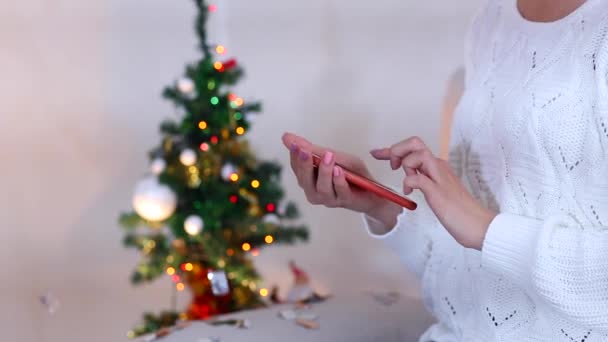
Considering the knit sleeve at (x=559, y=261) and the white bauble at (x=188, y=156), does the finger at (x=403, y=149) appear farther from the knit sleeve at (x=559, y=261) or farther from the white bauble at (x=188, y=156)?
the white bauble at (x=188, y=156)

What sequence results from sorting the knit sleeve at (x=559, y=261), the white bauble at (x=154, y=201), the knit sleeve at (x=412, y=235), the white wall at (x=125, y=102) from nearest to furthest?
the knit sleeve at (x=559, y=261), the knit sleeve at (x=412, y=235), the white bauble at (x=154, y=201), the white wall at (x=125, y=102)

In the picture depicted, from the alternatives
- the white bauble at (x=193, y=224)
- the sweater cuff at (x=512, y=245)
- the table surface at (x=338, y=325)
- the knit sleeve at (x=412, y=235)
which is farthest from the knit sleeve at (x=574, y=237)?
the white bauble at (x=193, y=224)

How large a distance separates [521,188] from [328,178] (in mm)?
210

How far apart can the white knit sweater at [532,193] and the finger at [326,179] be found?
14cm

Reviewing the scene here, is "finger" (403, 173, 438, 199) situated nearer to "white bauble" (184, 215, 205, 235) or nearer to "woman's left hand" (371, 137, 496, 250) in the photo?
"woman's left hand" (371, 137, 496, 250)

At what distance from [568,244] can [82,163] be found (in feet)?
4.72

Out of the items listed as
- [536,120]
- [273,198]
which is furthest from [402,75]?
[536,120]

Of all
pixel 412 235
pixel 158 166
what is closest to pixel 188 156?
pixel 158 166

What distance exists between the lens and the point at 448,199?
0.72 m

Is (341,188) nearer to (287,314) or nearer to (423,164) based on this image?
(423,164)

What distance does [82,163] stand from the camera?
1868 mm

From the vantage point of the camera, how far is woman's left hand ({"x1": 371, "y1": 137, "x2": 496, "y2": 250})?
0.72 meters

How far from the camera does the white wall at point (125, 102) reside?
5.85 feet

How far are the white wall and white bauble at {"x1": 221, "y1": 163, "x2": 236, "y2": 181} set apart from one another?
446mm
